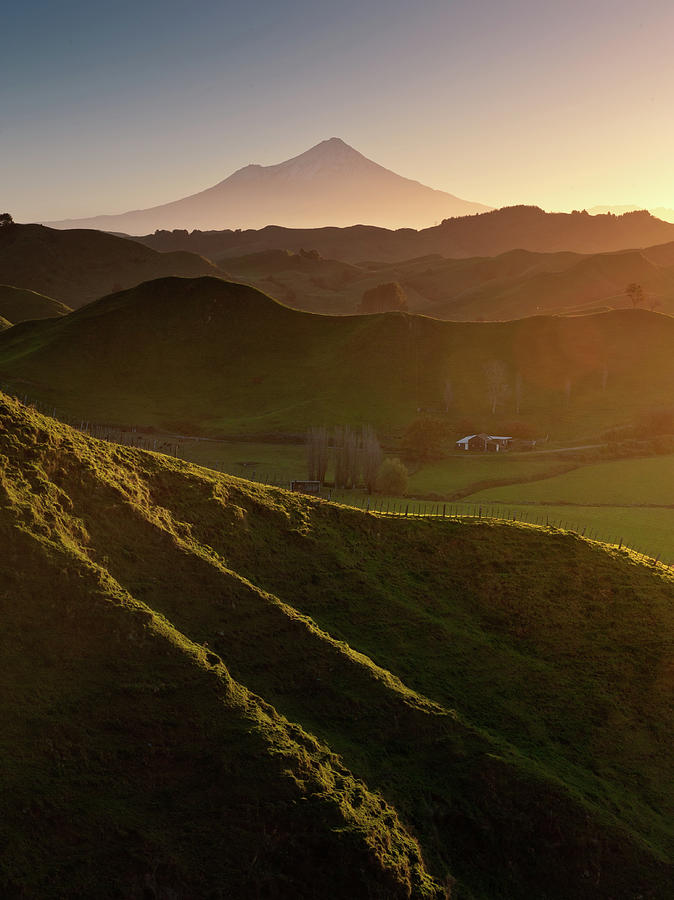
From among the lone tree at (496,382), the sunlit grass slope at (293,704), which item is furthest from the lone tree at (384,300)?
the sunlit grass slope at (293,704)

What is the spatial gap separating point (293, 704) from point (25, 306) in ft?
610

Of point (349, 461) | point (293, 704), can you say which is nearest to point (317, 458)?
point (349, 461)

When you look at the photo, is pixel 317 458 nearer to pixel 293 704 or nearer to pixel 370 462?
pixel 370 462

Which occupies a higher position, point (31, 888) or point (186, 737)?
point (186, 737)

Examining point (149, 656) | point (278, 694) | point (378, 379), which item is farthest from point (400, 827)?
point (378, 379)

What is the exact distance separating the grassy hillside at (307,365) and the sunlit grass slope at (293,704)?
78053mm

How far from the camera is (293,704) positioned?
17.0 m

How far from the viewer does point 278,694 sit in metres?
17.1

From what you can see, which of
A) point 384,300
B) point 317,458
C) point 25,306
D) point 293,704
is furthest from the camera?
point 384,300

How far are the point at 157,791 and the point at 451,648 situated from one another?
9.56 m

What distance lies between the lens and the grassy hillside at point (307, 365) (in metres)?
107

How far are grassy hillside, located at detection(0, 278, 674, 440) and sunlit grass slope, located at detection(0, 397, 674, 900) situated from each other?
78053 millimetres

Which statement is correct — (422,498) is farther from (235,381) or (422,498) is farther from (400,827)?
(235,381)

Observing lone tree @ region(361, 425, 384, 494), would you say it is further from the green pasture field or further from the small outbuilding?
the small outbuilding
